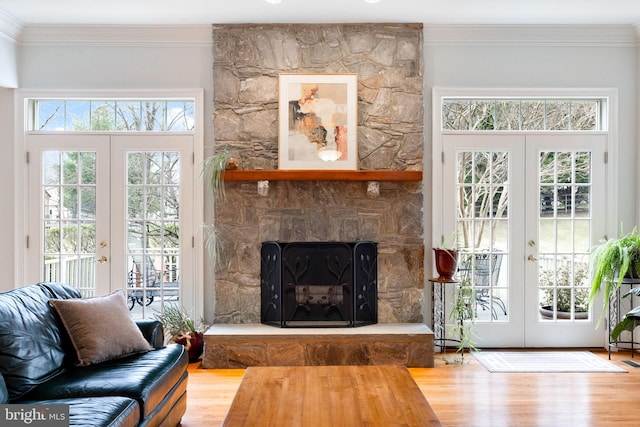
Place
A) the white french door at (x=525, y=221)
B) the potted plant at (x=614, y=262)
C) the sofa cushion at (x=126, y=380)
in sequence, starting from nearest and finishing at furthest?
the sofa cushion at (x=126, y=380)
the potted plant at (x=614, y=262)
the white french door at (x=525, y=221)

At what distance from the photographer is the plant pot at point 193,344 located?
182 inches

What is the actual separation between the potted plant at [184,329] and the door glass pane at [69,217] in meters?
0.72

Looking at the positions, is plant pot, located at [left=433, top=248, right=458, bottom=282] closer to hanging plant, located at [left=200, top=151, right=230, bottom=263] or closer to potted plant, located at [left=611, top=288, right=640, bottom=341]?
potted plant, located at [left=611, top=288, right=640, bottom=341]

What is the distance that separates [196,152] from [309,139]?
1.01 m

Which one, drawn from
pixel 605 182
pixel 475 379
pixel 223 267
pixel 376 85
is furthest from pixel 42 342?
pixel 605 182

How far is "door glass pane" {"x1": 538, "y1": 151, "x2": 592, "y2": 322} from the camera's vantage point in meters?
4.99

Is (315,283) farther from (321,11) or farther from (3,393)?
(3,393)

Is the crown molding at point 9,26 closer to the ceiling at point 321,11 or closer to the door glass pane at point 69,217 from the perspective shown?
the ceiling at point 321,11

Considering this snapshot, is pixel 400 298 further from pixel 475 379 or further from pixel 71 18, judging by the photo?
pixel 71 18

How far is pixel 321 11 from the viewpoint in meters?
4.56

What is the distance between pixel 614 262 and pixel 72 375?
4.08 m

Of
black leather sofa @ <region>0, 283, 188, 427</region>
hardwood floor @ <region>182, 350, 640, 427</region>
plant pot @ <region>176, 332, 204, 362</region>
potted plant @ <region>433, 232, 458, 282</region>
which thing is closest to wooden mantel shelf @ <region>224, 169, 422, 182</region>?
potted plant @ <region>433, 232, 458, 282</region>

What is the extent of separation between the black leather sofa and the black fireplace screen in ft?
5.32

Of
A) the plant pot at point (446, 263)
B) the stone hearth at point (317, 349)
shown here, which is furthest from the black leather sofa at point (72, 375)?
the plant pot at point (446, 263)
